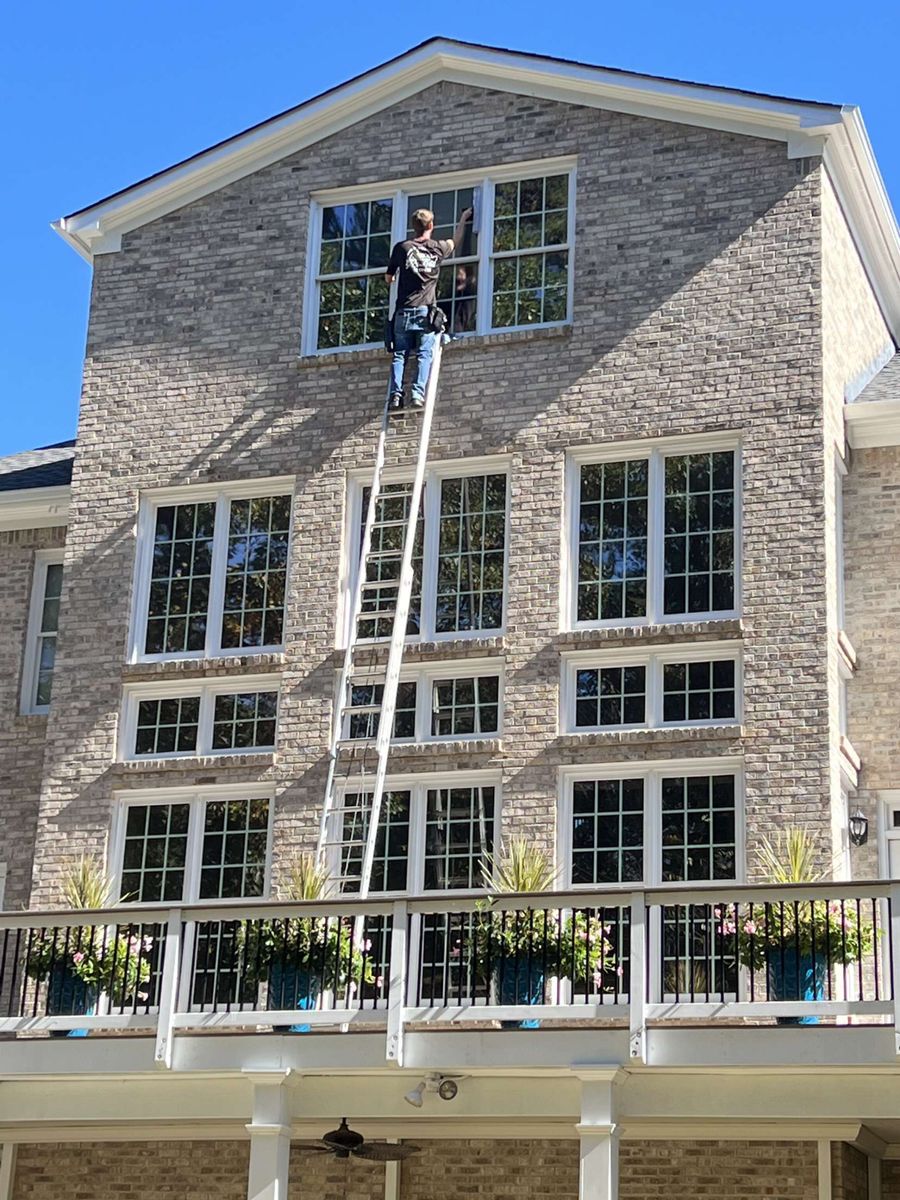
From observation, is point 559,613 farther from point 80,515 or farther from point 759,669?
point 80,515

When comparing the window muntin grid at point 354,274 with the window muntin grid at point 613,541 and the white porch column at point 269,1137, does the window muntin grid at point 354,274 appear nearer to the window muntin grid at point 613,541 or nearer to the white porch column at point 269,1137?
the window muntin grid at point 613,541

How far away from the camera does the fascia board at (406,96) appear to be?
18562 millimetres

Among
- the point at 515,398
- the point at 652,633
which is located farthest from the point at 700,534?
the point at 515,398

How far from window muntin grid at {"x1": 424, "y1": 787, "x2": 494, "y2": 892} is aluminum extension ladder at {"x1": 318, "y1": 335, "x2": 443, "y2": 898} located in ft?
1.77

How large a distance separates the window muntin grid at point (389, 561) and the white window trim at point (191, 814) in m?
1.89

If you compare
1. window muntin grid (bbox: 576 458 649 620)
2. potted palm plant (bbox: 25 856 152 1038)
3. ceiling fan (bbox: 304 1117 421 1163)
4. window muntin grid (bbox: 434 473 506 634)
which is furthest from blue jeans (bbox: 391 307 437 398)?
ceiling fan (bbox: 304 1117 421 1163)

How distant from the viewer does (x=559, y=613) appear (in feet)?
58.5

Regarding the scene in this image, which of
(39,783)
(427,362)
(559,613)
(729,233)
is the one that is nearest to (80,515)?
(39,783)

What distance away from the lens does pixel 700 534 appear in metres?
17.7

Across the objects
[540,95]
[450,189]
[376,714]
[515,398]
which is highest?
[540,95]

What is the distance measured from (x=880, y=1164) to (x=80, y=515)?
988 cm

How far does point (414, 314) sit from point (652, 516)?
121 inches

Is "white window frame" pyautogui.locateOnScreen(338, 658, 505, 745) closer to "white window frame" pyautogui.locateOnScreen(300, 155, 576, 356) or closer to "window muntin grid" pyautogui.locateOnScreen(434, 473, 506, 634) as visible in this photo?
"window muntin grid" pyautogui.locateOnScreen(434, 473, 506, 634)

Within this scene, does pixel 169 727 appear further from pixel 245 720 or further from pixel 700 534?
pixel 700 534
